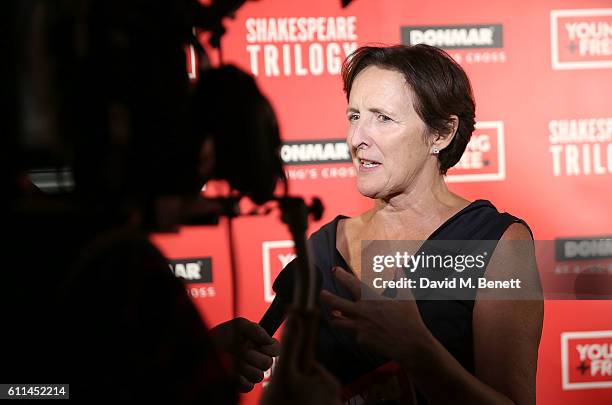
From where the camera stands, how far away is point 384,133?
3.95 ft

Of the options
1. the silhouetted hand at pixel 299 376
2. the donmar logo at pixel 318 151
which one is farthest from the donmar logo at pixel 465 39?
the silhouetted hand at pixel 299 376

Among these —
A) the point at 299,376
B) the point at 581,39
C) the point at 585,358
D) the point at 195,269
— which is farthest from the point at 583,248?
the point at 299,376

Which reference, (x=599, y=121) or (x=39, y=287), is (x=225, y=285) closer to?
(x=599, y=121)

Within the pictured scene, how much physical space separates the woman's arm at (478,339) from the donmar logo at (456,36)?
3.00ft

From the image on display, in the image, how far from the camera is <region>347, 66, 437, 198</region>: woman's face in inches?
46.9

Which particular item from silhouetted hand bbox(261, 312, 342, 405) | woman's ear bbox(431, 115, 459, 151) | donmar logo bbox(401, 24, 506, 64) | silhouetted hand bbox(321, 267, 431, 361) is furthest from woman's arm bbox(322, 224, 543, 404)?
donmar logo bbox(401, 24, 506, 64)

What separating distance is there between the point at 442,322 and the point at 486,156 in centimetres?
93

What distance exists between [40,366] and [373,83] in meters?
0.85

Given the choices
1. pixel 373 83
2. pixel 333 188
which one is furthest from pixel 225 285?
pixel 373 83

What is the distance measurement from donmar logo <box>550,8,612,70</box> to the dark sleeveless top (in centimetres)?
95

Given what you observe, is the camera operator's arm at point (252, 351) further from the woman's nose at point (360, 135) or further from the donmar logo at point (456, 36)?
the donmar logo at point (456, 36)

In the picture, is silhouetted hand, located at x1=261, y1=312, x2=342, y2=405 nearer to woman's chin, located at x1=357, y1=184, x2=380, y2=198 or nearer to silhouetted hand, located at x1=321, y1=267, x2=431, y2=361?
silhouetted hand, located at x1=321, y1=267, x2=431, y2=361

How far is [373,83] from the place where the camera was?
1.20 metres

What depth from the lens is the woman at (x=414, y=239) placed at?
3.10ft
